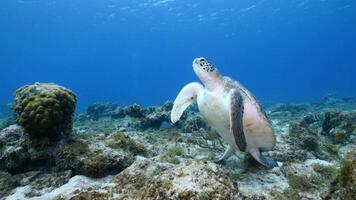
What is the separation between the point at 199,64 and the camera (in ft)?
19.7

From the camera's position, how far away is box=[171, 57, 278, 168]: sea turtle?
4.94m

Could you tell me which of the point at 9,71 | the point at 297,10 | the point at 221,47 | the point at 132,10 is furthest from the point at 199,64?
the point at 9,71

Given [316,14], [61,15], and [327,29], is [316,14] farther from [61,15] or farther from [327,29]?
[61,15]

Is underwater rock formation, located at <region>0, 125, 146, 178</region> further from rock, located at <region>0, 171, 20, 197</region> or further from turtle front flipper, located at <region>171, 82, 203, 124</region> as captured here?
turtle front flipper, located at <region>171, 82, 203, 124</region>

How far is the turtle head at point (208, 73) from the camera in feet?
19.0

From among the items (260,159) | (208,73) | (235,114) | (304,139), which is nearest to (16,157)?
(208,73)

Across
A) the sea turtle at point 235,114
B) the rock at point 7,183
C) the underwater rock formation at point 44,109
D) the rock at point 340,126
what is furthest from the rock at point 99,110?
the sea turtle at point 235,114

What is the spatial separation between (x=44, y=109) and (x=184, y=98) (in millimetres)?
2836

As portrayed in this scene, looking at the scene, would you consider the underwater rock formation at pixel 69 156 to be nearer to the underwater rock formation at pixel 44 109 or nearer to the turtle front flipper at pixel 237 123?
the underwater rock formation at pixel 44 109

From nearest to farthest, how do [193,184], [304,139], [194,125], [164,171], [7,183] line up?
[193,184] → [164,171] → [7,183] → [304,139] → [194,125]

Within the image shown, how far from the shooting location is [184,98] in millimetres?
6613

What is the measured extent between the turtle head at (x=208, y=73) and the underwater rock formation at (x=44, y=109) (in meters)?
2.73

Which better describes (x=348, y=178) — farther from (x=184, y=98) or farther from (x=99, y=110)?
(x=99, y=110)

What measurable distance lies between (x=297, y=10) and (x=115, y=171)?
212 ft
